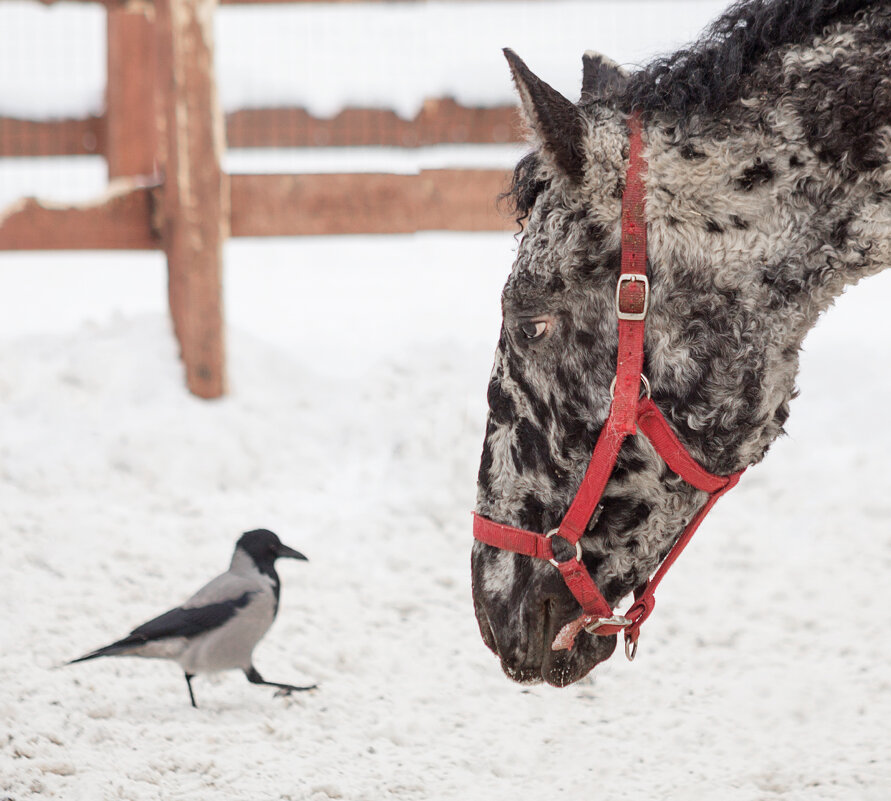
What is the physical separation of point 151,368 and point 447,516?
1903 millimetres

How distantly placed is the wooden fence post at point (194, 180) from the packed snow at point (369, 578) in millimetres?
305

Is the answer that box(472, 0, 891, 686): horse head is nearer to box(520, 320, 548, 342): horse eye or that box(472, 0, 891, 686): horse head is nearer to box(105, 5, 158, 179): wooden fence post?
box(520, 320, 548, 342): horse eye

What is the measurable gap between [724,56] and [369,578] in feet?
9.31

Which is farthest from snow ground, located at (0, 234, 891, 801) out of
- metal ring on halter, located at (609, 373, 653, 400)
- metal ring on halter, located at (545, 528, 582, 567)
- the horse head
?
metal ring on halter, located at (609, 373, 653, 400)

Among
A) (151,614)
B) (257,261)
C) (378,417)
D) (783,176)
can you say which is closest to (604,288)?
(783,176)

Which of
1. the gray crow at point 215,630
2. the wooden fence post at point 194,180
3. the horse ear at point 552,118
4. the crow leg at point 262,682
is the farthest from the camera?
the wooden fence post at point 194,180

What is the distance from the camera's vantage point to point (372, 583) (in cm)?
401

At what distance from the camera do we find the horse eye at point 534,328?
188cm

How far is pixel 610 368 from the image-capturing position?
72.3 inches

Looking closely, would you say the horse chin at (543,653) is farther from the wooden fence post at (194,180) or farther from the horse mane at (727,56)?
the wooden fence post at (194,180)

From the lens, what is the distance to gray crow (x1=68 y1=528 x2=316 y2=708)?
288 cm

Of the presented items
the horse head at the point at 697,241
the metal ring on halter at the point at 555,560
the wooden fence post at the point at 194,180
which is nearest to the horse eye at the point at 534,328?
the horse head at the point at 697,241

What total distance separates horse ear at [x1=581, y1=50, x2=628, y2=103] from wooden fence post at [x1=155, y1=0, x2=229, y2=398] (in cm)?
318

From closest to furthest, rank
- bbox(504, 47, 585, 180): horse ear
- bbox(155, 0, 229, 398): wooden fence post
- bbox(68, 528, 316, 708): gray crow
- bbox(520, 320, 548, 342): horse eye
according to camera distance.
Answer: bbox(504, 47, 585, 180): horse ear, bbox(520, 320, 548, 342): horse eye, bbox(68, 528, 316, 708): gray crow, bbox(155, 0, 229, 398): wooden fence post
